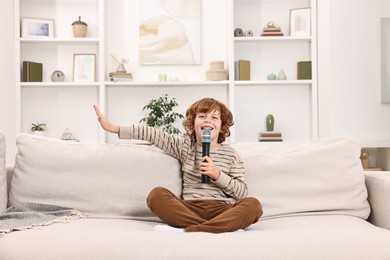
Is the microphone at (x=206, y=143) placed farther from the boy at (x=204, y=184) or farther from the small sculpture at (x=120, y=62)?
the small sculpture at (x=120, y=62)

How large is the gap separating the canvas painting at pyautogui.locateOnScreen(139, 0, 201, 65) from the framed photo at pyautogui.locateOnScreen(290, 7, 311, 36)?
91 cm

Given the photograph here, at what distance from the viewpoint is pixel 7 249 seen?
1.95 m

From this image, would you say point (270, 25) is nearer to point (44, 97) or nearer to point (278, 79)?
point (278, 79)

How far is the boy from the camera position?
2.22m

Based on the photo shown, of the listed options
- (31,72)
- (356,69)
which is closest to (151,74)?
(31,72)

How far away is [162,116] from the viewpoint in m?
5.30

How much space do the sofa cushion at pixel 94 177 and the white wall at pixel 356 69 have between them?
98.7 inches

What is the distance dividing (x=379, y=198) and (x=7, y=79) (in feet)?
12.0

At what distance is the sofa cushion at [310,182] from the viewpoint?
2533mm

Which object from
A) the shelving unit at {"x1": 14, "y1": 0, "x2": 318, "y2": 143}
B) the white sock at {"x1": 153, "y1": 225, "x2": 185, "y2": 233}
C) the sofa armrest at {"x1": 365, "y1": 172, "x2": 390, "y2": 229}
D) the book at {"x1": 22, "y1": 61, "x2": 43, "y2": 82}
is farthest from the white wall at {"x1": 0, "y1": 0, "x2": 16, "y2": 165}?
the sofa armrest at {"x1": 365, "y1": 172, "x2": 390, "y2": 229}

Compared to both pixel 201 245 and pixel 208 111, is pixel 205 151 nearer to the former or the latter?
pixel 208 111

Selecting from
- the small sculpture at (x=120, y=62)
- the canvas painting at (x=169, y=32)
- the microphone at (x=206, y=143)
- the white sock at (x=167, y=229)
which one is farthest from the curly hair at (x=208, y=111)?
the canvas painting at (x=169, y=32)

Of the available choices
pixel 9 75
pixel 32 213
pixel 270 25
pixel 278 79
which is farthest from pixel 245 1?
pixel 32 213

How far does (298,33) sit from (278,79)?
18.7 inches
